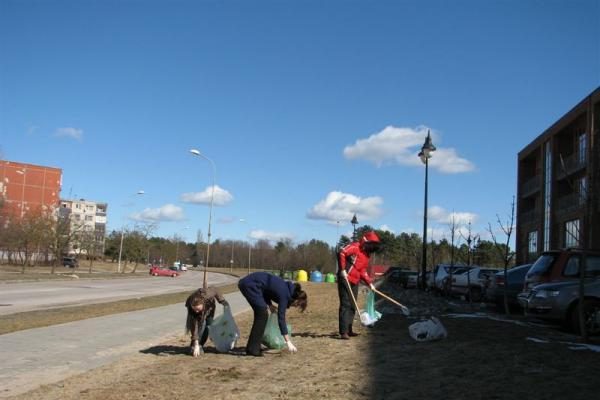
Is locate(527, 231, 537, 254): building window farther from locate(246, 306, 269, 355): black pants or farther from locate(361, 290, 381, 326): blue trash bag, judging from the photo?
locate(246, 306, 269, 355): black pants

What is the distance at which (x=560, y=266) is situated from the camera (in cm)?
1325

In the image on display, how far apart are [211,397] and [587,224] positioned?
6.49 meters

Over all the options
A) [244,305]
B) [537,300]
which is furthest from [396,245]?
[537,300]

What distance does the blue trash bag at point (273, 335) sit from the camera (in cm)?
909

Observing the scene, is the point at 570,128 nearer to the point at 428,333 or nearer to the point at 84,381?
the point at 428,333

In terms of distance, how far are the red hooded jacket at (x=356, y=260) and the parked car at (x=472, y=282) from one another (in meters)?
12.7

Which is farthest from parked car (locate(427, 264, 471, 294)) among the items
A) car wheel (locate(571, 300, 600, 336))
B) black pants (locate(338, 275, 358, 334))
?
black pants (locate(338, 275, 358, 334))

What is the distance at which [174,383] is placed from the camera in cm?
688

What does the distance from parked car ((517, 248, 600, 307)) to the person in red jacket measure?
4.62m

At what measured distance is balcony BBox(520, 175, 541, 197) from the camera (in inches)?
2228

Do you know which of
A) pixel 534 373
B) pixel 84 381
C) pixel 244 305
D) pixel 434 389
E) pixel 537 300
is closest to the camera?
pixel 434 389

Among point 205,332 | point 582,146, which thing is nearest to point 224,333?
point 205,332

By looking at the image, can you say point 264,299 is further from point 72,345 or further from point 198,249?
point 198,249

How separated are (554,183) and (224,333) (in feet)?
151
